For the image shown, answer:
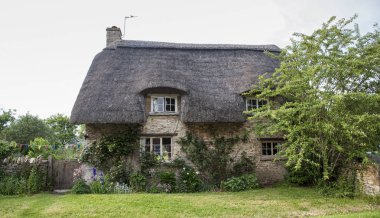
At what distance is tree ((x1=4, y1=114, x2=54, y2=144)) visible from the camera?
23547 millimetres

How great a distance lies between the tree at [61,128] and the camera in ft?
84.6

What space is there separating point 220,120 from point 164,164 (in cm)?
280

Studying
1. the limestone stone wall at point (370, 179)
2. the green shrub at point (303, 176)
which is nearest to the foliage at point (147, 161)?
the green shrub at point (303, 176)

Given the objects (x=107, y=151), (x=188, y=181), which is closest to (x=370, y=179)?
(x=188, y=181)

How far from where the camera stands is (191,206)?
7.96 m

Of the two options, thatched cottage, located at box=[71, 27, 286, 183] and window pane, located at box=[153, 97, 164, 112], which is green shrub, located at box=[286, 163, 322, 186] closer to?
thatched cottage, located at box=[71, 27, 286, 183]

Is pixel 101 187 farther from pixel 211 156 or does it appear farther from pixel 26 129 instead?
pixel 26 129

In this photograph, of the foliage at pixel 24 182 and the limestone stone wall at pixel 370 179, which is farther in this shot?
the foliage at pixel 24 182

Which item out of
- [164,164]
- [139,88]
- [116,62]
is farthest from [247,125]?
[116,62]

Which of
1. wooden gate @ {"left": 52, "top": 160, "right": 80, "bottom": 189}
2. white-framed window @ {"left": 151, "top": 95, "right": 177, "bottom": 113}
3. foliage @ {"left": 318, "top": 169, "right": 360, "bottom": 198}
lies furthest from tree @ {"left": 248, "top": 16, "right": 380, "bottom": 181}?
wooden gate @ {"left": 52, "top": 160, "right": 80, "bottom": 189}

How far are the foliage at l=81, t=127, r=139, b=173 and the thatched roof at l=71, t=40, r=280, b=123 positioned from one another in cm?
81

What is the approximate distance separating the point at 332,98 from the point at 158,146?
673cm

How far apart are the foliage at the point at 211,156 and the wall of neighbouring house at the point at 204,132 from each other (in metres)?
0.26

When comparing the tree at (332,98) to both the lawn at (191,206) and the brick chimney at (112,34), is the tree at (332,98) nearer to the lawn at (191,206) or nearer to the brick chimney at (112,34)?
the lawn at (191,206)
